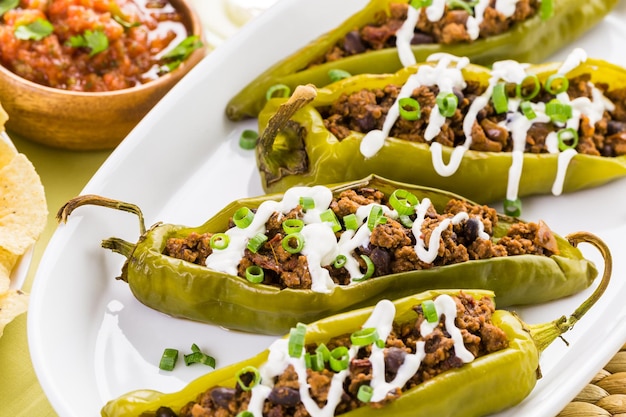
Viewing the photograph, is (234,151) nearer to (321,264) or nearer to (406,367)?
(321,264)

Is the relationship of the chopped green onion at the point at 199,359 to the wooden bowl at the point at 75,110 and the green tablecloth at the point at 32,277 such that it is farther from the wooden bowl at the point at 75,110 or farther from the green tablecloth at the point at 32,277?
the wooden bowl at the point at 75,110

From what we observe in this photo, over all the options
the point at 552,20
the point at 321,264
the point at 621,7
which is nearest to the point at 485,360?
the point at 321,264

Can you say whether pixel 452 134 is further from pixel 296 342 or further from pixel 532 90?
pixel 296 342

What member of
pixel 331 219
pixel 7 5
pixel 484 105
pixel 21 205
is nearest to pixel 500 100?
pixel 484 105

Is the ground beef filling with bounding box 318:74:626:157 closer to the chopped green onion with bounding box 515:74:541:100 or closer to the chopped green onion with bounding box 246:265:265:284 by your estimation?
the chopped green onion with bounding box 515:74:541:100

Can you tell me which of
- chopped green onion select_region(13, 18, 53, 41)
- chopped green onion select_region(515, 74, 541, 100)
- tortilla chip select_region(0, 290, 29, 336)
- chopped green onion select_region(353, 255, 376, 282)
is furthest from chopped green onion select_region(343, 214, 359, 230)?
chopped green onion select_region(13, 18, 53, 41)

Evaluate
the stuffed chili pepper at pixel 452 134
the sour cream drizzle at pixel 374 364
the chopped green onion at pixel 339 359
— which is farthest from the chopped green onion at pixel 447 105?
the chopped green onion at pixel 339 359

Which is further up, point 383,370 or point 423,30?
point 423,30
